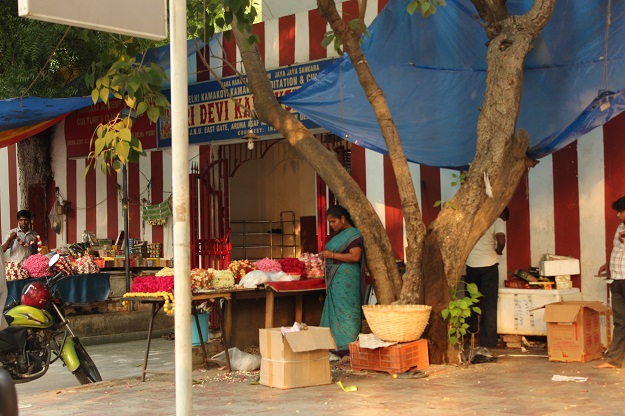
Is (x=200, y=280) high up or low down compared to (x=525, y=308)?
up

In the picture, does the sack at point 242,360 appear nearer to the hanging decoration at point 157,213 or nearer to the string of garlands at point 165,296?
the string of garlands at point 165,296

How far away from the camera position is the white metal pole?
4289mm

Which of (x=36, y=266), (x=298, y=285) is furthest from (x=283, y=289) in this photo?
Result: (x=36, y=266)

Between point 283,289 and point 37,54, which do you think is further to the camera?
point 37,54

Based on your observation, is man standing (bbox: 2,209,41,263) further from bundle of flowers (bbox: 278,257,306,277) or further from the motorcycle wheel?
the motorcycle wheel

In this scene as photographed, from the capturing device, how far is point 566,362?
30.0 feet

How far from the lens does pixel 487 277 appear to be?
1019 cm

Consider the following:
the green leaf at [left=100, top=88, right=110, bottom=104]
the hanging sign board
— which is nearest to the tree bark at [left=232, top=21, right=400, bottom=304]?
the green leaf at [left=100, top=88, right=110, bottom=104]

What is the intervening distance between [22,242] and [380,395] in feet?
22.5

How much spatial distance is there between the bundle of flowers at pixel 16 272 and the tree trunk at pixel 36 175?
14.6ft

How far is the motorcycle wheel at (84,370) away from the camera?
8602 millimetres

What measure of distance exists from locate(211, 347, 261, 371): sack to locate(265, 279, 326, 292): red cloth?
0.76m

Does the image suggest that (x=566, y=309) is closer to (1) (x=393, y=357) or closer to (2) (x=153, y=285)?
(1) (x=393, y=357)

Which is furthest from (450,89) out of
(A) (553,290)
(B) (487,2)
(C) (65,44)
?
(C) (65,44)
